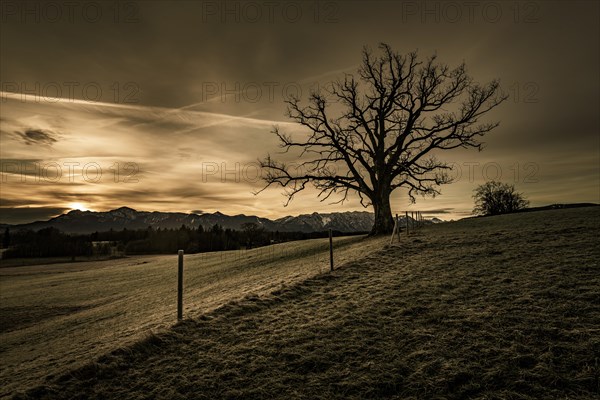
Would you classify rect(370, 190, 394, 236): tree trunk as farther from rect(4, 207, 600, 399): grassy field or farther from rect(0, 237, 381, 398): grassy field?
rect(4, 207, 600, 399): grassy field

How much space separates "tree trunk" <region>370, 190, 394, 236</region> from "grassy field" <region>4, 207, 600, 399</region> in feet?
53.8

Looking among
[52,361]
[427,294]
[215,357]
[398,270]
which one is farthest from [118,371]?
[398,270]

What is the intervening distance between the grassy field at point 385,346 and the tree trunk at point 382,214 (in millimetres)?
16413

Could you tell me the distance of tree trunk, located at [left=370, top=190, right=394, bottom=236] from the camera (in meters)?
26.5

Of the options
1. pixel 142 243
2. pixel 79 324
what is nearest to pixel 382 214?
pixel 79 324

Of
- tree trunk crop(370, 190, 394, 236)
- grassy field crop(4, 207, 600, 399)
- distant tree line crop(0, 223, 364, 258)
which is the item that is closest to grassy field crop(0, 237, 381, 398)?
grassy field crop(4, 207, 600, 399)

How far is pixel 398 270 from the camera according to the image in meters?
11.6

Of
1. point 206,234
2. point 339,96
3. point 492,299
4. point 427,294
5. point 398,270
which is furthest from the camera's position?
point 206,234

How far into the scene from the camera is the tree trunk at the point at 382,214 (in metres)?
26.5

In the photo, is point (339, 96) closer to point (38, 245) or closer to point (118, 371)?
point (118, 371)

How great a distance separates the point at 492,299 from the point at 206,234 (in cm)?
12949

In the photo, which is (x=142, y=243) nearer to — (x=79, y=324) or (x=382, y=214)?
(x=382, y=214)

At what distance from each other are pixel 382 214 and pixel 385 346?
2152cm

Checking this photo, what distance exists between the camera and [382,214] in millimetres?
26578
